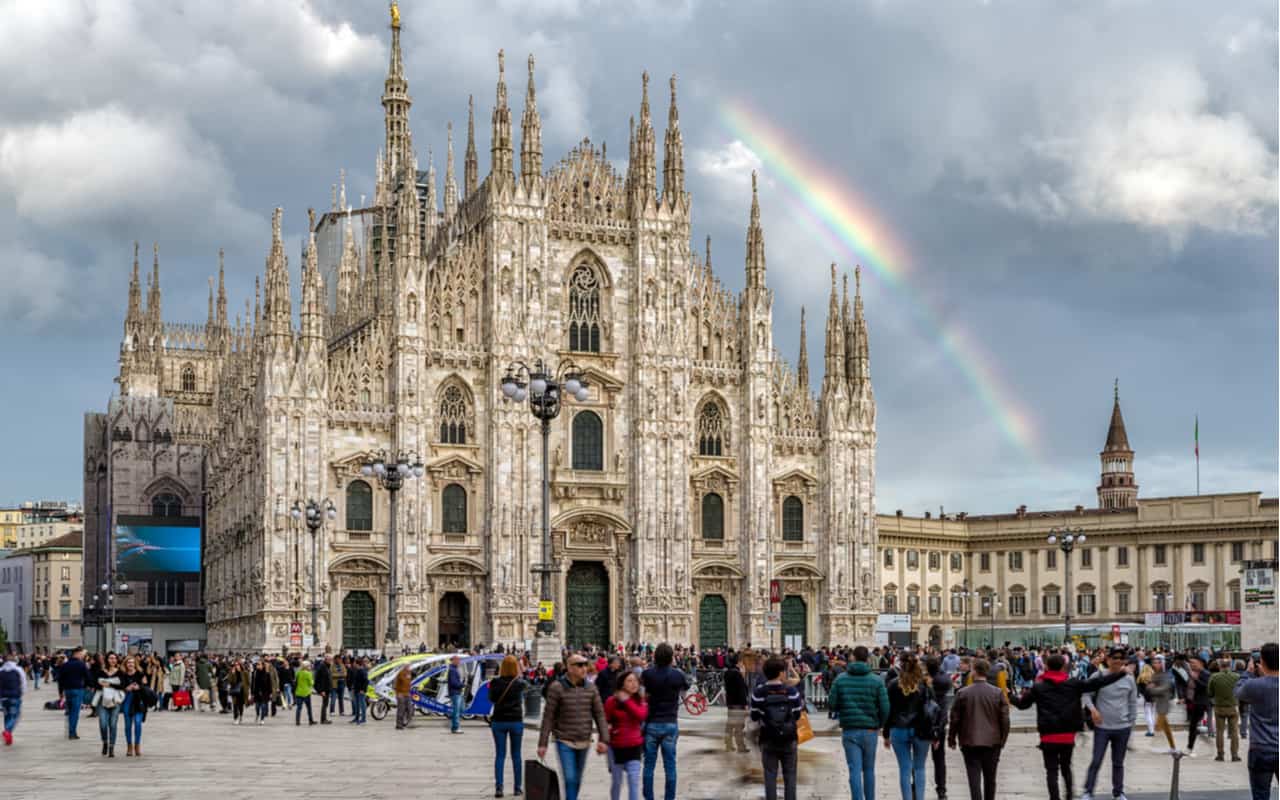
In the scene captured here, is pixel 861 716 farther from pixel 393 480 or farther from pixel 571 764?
pixel 393 480

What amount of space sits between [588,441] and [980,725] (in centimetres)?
4814

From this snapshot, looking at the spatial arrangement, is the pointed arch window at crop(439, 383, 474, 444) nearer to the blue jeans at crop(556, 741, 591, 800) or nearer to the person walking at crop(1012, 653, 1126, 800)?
the blue jeans at crop(556, 741, 591, 800)

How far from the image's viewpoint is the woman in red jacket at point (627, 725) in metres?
16.5

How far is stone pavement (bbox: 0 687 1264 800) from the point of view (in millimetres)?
19625

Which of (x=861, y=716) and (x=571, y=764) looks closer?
(x=571, y=764)

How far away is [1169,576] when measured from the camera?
9594 centimetres

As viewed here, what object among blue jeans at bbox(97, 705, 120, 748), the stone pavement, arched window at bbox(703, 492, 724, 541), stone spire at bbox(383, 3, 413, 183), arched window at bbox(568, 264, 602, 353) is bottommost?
the stone pavement

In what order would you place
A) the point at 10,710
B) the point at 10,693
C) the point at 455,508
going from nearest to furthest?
the point at 10,693 < the point at 10,710 < the point at 455,508

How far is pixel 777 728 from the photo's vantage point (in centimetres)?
1628

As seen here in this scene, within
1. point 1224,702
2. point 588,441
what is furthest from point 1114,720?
point 588,441

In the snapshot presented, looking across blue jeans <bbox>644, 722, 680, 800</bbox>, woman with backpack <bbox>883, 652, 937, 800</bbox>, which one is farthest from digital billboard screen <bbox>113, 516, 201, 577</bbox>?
woman with backpack <bbox>883, 652, 937, 800</bbox>

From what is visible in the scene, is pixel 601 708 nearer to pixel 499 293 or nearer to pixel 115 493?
pixel 499 293

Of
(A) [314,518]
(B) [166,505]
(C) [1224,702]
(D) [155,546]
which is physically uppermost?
(B) [166,505]

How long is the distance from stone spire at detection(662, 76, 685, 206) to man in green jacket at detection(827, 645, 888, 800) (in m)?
49.3
